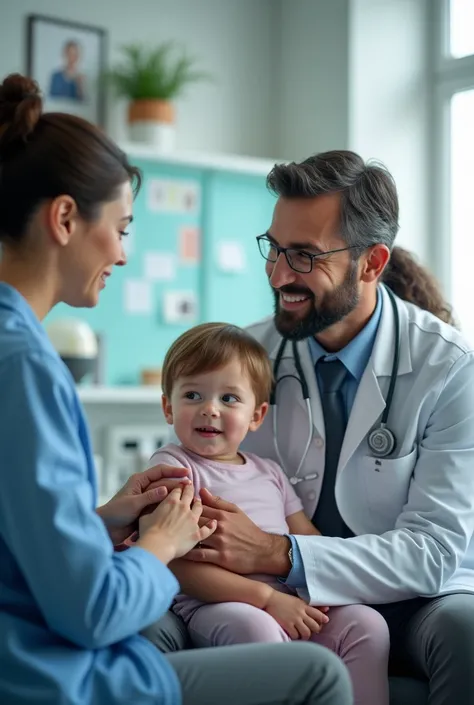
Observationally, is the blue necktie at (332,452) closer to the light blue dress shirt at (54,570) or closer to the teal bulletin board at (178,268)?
the light blue dress shirt at (54,570)

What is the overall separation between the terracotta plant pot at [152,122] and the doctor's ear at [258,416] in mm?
1698

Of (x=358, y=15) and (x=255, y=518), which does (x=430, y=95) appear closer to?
(x=358, y=15)

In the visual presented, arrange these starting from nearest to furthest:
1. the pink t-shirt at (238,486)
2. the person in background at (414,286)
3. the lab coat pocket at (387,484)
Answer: the pink t-shirt at (238,486)
the lab coat pocket at (387,484)
the person in background at (414,286)

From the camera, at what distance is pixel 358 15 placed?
3.45 metres

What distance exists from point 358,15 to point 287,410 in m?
2.05

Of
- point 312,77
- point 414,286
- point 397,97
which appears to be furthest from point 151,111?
point 414,286

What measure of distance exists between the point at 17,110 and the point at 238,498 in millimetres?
869

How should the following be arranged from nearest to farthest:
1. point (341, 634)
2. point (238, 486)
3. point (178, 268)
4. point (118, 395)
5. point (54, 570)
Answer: point (54, 570), point (341, 634), point (238, 486), point (118, 395), point (178, 268)

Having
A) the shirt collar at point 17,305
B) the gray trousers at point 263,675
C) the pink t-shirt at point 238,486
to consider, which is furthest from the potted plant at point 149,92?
the gray trousers at point 263,675

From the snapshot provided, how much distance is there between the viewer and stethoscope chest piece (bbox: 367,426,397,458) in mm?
1871

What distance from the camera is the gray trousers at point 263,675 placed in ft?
4.13

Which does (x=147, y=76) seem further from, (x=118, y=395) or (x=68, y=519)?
(x=68, y=519)

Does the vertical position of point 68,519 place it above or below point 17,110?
below

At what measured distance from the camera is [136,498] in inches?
61.9
